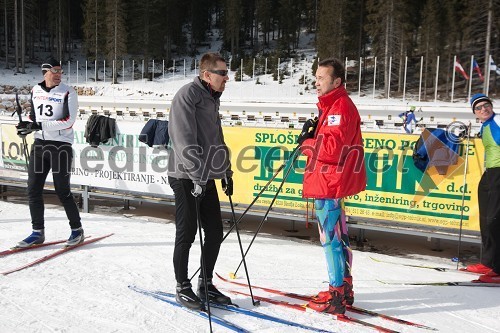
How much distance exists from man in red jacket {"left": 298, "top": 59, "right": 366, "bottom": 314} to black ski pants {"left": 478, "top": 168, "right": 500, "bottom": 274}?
210cm

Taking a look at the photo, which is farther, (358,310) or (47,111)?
(47,111)

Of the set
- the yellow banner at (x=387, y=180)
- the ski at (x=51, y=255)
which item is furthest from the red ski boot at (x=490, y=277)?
the ski at (x=51, y=255)

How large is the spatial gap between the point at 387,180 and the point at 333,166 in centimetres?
322

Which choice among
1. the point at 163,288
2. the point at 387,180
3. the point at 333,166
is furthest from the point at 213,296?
the point at 387,180

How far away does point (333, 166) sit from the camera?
3584 millimetres

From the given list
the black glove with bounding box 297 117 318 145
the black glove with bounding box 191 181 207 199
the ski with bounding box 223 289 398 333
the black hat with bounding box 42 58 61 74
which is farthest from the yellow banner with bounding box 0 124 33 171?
the black glove with bounding box 297 117 318 145

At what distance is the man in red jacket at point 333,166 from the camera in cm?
353

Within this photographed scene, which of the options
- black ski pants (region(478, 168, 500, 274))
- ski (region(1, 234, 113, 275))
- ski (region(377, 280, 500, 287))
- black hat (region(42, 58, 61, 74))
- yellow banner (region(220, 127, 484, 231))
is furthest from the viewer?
yellow banner (region(220, 127, 484, 231))

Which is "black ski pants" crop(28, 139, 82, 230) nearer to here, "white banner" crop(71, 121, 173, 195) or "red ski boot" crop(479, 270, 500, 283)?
"white banner" crop(71, 121, 173, 195)

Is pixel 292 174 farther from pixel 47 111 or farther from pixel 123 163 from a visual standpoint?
pixel 47 111

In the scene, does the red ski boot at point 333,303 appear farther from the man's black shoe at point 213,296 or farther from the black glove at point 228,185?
the black glove at point 228,185

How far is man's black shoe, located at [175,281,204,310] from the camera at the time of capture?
3.70m

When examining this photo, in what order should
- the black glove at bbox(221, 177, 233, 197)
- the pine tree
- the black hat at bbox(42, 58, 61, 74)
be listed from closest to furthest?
the black glove at bbox(221, 177, 233, 197), the black hat at bbox(42, 58, 61, 74), the pine tree

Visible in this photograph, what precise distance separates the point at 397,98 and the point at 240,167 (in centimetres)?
4338
